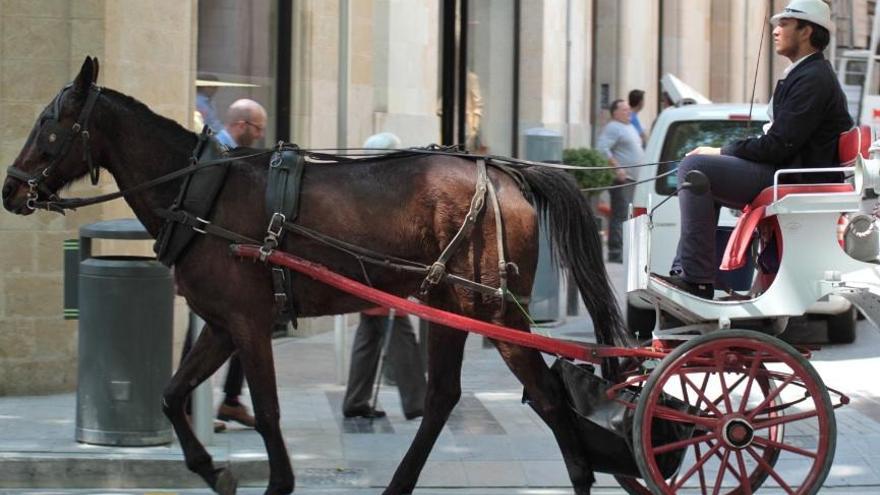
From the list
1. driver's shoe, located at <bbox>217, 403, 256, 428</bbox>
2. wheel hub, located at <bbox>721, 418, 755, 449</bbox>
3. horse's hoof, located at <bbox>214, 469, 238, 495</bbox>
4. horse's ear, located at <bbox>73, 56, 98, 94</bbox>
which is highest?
horse's ear, located at <bbox>73, 56, 98, 94</bbox>

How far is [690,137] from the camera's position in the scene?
41.7ft

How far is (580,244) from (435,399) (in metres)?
1.02

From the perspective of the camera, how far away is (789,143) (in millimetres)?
6977

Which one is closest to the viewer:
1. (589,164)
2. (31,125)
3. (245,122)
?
(245,122)

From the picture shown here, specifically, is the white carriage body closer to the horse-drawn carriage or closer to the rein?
the horse-drawn carriage

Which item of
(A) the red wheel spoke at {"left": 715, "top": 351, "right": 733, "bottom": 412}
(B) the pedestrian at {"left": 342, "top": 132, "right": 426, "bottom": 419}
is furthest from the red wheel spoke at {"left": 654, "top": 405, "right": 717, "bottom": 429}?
(B) the pedestrian at {"left": 342, "top": 132, "right": 426, "bottom": 419}

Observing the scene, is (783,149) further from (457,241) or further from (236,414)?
(236,414)

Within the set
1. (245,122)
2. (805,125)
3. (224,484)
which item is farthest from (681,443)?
(245,122)

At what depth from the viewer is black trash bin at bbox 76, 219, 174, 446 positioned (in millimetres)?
8258

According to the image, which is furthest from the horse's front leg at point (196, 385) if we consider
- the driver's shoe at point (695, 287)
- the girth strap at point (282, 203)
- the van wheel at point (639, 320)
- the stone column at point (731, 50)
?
the stone column at point (731, 50)

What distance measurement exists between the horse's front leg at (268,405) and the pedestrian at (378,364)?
7.57 feet

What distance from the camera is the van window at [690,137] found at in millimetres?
12578

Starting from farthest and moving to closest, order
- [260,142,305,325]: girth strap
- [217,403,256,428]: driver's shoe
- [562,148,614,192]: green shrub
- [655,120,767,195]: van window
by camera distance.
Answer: [562,148,614,192]: green shrub → [655,120,767,195]: van window → [217,403,256,428]: driver's shoe → [260,142,305,325]: girth strap

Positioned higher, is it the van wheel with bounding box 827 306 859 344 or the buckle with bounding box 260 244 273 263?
the buckle with bounding box 260 244 273 263
